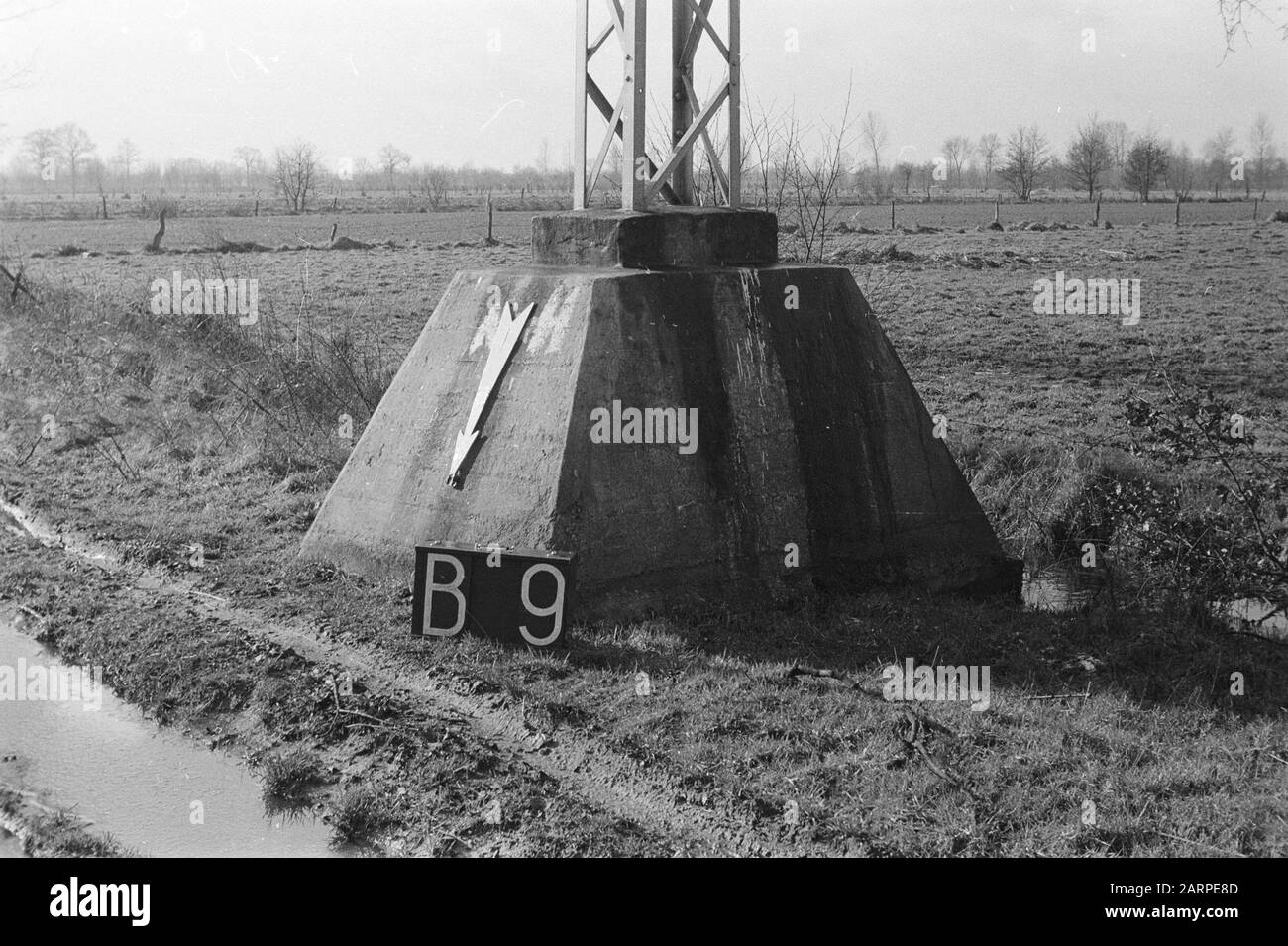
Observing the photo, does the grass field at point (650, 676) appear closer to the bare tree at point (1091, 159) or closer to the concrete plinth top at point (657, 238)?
the concrete plinth top at point (657, 238)

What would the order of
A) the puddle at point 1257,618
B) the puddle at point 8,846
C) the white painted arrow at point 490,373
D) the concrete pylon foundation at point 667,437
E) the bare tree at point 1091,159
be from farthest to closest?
the bare tree at point 1091,159, the puddle at point 1257,618, the white painted arrow at point 490,373, the concrete pylon foundation at point 667,437, the puddle at point 8,846

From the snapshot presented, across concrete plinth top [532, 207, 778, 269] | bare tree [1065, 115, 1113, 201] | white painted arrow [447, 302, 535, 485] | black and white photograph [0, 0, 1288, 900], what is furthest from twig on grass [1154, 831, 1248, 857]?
bare tree [1065, 115, 1113, 201]

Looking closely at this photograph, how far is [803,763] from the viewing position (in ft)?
18.1

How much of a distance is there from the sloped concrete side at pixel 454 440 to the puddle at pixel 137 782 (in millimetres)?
1951

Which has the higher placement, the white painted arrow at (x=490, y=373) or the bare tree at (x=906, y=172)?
the bare tree at (x=906, y=172)

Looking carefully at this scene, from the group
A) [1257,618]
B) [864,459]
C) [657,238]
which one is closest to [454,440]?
[657,238]

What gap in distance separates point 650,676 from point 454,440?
2.27 m

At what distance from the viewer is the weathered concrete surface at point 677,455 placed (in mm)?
7457

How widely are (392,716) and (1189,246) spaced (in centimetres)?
3088

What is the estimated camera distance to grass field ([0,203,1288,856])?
5109 mm

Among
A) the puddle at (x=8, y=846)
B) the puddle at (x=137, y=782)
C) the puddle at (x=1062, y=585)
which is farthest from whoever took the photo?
the puddle at (x=1062, y=585)

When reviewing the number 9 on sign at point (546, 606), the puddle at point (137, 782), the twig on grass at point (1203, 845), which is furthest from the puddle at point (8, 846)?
the twig on grass at point (1203, 845)

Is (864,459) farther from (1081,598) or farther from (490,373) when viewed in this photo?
(490,373)

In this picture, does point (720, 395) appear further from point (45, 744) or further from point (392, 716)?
point (45, 744)
